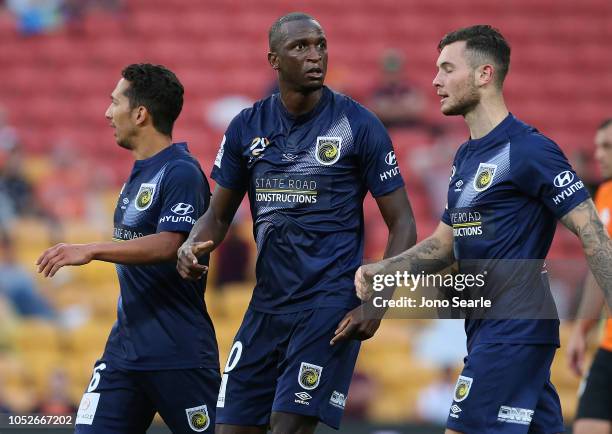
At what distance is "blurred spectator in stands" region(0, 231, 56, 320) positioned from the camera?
10.7 meters

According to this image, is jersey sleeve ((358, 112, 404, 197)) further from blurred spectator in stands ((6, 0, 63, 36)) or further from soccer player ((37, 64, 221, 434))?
blurred spectator in stands ((6, 0, 63, 36))

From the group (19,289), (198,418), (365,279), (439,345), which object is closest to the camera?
(365,279)

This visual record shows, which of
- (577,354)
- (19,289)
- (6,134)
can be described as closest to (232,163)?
→ (577,354)

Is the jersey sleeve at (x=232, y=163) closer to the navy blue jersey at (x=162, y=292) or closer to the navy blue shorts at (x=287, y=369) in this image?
the navy blue jersey at (x=162, y=292)

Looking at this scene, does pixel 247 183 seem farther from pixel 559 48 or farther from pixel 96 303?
pixel 559 48

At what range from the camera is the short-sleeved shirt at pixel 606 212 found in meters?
6.50

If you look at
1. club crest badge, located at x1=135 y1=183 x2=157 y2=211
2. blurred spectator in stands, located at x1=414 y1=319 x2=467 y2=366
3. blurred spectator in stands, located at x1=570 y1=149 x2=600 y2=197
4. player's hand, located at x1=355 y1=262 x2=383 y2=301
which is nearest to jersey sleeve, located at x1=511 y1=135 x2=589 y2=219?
player's hand, located at x1=355 y1=262 x2=383 y2=301

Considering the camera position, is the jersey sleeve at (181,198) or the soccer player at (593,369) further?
the soccer player at (593,369)

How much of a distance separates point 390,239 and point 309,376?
27.0 inches

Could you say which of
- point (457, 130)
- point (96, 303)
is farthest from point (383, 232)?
point (96, 303)

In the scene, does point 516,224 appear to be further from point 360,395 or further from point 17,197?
point 17,197

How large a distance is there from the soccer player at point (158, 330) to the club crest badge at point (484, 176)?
1.35 meters

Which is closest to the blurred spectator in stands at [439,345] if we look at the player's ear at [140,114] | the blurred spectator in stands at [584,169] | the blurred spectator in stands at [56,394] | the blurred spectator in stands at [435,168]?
the blurred spectator in stands at [584,169]

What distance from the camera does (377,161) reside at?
15.9 feet
